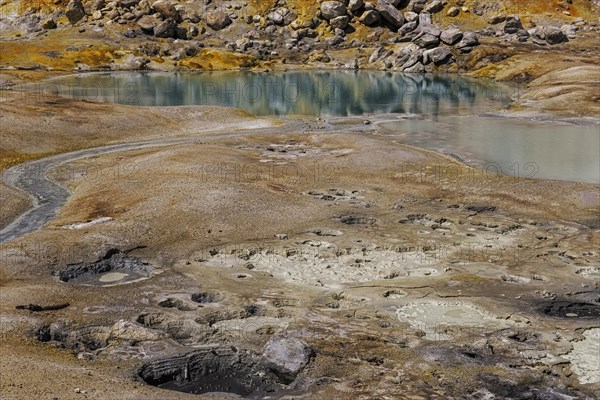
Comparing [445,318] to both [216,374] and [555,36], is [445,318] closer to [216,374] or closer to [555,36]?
[216,374]

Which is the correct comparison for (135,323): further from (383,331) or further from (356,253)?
(356,253)

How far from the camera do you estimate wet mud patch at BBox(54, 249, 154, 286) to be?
116ft

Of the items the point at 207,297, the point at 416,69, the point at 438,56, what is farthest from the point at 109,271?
the point at 438,56

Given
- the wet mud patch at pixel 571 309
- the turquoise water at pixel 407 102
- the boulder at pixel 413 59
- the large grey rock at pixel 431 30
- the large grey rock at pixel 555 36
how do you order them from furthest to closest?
the large grey rock at pixel 555 36
the large grey rock at pixel 431 30
the boulder at pixel 413 59
the turquoise water at pixel 407 102
the wet mud patch at pixel 571 309

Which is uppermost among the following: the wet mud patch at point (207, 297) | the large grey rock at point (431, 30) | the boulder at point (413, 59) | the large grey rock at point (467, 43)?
the large grey rock at point (431, 30)

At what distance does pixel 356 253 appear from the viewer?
128ft

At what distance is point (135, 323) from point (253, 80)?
459ft

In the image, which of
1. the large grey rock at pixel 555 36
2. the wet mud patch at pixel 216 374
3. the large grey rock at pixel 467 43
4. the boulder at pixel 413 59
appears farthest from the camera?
the large grey rock at pixel 555 36

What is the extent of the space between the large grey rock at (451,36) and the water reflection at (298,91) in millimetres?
20495

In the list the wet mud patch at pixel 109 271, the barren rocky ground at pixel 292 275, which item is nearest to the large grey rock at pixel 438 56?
the barren rocky ground at pixel 292 275

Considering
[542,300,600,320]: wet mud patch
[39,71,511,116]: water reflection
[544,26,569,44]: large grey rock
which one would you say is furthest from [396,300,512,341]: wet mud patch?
[544,26,569,44]: large grey rock

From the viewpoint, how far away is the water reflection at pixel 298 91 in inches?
4532

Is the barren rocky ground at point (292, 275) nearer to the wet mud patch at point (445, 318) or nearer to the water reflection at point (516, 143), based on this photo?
the wet mud patch at point (445, 318)

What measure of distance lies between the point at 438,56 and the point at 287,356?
169 meters
